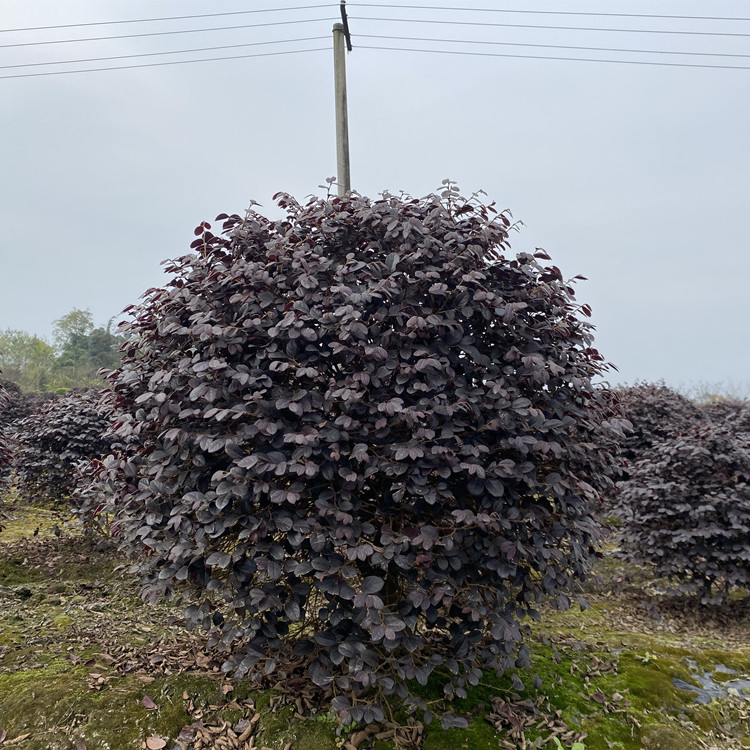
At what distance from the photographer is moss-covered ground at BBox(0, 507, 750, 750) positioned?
104 inches

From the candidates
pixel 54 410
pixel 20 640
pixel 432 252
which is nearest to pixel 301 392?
pixel 432 252

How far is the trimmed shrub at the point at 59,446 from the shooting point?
637cm

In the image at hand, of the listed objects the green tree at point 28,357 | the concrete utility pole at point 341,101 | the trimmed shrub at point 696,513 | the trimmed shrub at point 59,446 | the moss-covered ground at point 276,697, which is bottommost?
the moss-covered ground at point 276,697

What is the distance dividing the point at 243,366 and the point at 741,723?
10.4ft

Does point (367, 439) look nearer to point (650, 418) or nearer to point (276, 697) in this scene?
point (276, 697)

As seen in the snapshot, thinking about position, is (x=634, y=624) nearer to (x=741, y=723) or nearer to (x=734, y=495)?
(x=734, y=495)

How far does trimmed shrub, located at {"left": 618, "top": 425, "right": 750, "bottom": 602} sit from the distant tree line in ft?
99.6

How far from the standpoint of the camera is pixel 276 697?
9.25 feet

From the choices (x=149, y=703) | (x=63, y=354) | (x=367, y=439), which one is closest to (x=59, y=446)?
(x=149, y=703)

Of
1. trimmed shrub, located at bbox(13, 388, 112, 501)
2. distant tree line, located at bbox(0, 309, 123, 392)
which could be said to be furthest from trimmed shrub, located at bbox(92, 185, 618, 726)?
distant tree line, located at bbox(0, 309, 123, 392)

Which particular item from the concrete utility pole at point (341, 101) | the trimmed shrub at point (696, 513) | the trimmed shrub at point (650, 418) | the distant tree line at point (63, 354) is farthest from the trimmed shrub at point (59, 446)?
the distant tree line at point (63, 354)

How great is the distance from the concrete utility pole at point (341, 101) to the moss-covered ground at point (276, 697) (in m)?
4.63

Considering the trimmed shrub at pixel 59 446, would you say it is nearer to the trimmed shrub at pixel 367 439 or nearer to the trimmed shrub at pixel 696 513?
the trimmed shrub at pixel 367 439

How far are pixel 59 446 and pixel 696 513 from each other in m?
6.47
